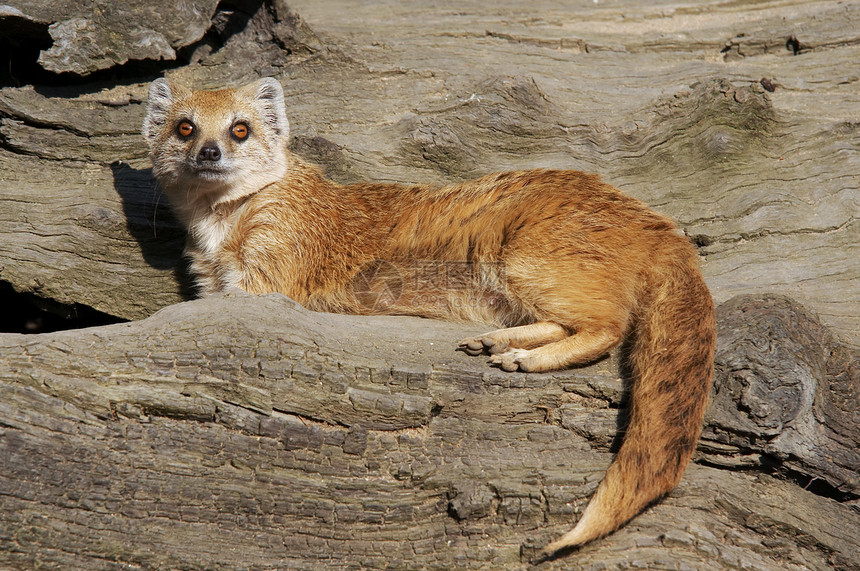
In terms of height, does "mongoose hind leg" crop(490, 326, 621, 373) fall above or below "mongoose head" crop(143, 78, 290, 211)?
below

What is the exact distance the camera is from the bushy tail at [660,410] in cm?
375

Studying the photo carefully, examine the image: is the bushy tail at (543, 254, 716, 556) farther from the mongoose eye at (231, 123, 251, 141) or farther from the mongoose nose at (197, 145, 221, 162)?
the mongoose eye at (231, 123, 251, 141)

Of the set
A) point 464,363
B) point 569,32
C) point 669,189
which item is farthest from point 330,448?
point 569,32

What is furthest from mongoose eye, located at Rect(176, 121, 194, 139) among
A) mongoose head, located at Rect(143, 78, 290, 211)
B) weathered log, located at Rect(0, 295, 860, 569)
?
weathered log, located at Rect(0, 295, 860, 569)

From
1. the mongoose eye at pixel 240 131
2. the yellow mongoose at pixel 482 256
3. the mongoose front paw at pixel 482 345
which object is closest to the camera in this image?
the yellow mongoose at pixel 482 256

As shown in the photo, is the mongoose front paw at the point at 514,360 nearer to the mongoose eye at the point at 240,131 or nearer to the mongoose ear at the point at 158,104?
the mongoose eye at the point at 240,131

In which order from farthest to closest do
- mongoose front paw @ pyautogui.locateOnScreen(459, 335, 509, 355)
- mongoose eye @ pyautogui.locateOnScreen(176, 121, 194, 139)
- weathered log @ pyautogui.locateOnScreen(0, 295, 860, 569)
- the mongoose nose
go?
Answer: mongoose eye @ pyautogui.locateOnScreen(176, 121, 194, 139)
the mongoose nose
mongoose front paw @ pyautogui.locateOnScreen(459, 335, 509, 355)
weathered log @ pyautogui.locateOnScreen(0, 295, 860, 569)

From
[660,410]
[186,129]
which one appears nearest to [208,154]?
[186,129]

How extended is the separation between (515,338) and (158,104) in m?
3.82

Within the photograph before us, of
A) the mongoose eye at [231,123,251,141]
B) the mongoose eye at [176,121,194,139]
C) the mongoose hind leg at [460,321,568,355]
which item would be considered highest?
the mongoose eye at [231,123,251,141]

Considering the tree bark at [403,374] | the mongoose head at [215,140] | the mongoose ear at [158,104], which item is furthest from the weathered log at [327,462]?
the mongoose ear at [158,104]

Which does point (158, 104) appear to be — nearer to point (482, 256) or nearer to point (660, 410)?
point (482, 256)

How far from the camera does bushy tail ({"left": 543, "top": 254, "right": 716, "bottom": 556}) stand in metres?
3.75

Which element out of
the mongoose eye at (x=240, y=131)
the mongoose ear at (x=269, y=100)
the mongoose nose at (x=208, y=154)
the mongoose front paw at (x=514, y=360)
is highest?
the mongoose ear at (x=269, y=100)
